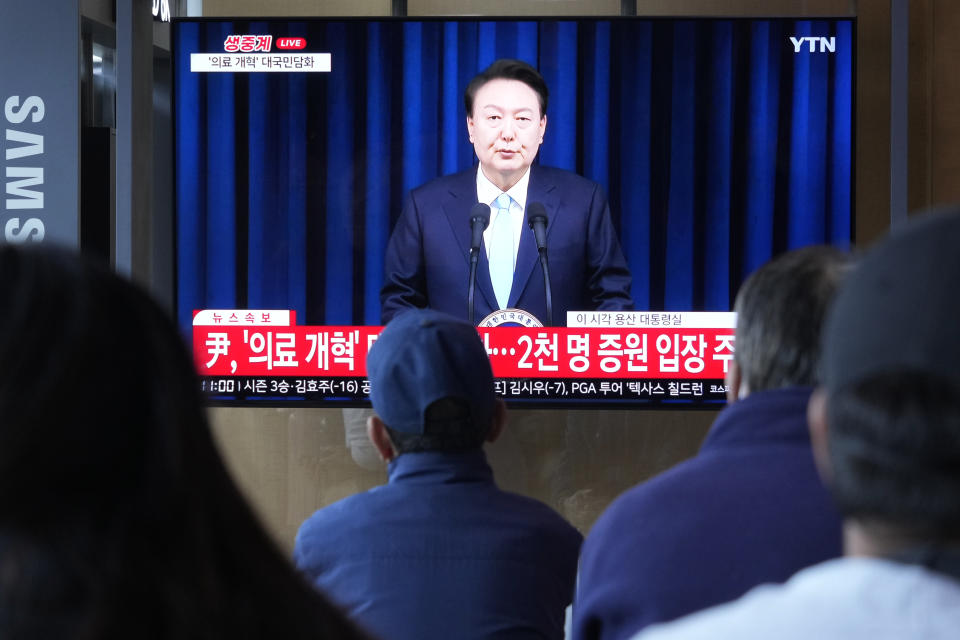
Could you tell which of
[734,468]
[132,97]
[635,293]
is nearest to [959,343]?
[734,468]

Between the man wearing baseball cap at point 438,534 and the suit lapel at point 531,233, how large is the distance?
1543 millimetres

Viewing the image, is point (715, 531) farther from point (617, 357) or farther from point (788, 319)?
point (617, 357)

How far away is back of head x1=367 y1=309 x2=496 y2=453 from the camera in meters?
1.68

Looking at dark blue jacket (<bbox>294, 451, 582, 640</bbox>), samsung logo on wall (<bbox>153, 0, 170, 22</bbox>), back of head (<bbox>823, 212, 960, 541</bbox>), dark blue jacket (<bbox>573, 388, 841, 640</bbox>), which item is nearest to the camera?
back of head (<bbox>823, 212, 960, 541</bbox>)

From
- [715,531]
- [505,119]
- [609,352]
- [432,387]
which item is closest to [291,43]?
[505,119]

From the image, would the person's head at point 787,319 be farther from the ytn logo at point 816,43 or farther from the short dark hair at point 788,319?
the ytn logo at point 816,43

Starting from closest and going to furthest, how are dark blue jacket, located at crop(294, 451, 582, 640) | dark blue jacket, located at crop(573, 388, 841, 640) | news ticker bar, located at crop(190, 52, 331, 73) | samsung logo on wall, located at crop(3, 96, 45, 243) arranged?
→ dark blue jacket, located at crop(573, 388, 841, 640), dark blue jacket, located at crop(294, 451, 582, 640), samsung logo on wall, located at crop(3, 96, 45, 243), news ticker bar, located at crop(190, 52, 331, 73)

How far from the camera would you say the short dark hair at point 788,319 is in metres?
1.40

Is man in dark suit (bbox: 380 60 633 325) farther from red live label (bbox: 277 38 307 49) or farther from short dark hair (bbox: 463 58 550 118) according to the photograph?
red live label (bbox: 277 38 307 49)

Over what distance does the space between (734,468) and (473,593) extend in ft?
1.47

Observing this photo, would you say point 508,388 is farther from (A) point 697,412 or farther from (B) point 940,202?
(B) point 940,202

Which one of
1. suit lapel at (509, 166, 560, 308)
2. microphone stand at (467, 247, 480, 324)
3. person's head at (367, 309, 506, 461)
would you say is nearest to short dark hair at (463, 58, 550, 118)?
suit lapel at (509, 166, 560, 308)

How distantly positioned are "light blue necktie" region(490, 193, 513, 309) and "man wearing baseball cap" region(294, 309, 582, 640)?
1.54m

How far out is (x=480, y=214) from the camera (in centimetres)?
331
